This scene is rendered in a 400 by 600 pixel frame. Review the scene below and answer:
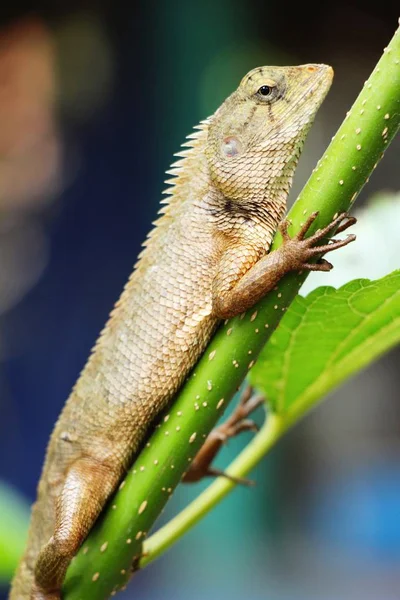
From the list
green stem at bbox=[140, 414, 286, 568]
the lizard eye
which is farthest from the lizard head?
green stem at bbox=[140, 414, 286, 568]

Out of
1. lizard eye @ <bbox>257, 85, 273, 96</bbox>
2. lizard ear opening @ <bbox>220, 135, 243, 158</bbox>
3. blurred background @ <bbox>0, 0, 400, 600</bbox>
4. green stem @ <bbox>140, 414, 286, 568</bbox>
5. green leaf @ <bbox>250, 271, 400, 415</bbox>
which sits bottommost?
blurred background @ <bbox>0, 0, 400, 600</bbox>

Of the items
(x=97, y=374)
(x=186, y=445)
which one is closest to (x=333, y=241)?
(x=186, y=445)

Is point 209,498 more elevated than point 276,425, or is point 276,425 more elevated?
point 276,425

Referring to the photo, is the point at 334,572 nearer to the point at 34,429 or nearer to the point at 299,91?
the point at 34,429

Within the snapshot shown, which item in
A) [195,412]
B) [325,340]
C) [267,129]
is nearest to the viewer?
[195,412]

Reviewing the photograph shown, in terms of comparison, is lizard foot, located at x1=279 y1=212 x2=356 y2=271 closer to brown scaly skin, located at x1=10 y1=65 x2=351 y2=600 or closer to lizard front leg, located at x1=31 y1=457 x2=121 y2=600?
brown scaly skin, located at x1=10 y1=65 x2=351 y2=600

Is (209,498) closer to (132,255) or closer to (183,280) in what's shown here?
(183,280)

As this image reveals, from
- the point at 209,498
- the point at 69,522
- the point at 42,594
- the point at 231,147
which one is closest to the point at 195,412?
the point at 209,498
